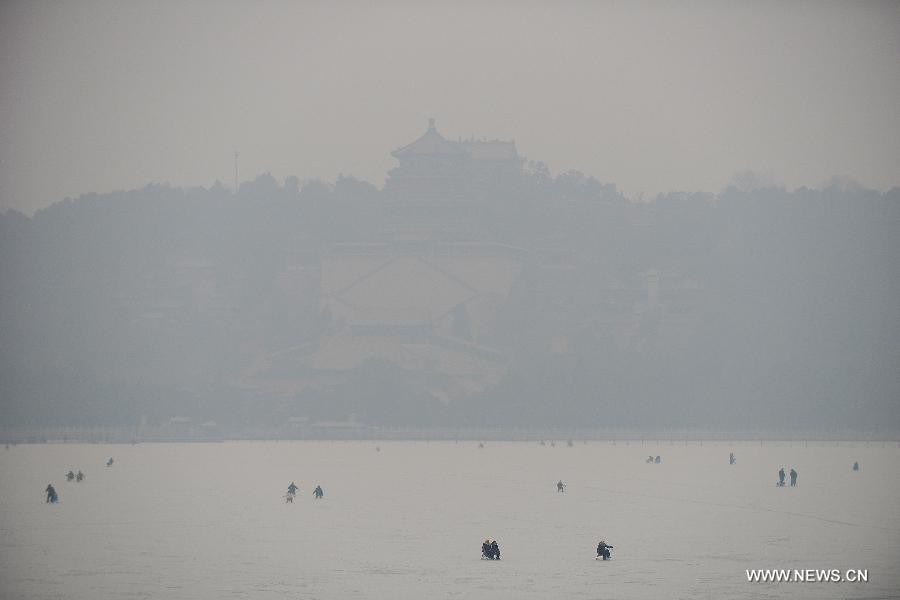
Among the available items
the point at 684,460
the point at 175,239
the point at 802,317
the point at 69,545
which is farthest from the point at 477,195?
the point at 69,545

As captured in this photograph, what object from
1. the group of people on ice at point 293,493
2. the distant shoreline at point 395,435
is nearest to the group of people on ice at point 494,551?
the group of people on ice at point 293,493

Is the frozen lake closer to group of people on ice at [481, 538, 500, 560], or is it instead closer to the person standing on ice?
group of people on ice at [481, 538, 500, 560]

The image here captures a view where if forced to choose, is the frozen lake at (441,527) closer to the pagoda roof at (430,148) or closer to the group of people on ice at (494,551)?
the group of people on ice at (494,551)

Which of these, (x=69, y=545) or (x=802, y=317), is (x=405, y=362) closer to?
(x=802, y=317)

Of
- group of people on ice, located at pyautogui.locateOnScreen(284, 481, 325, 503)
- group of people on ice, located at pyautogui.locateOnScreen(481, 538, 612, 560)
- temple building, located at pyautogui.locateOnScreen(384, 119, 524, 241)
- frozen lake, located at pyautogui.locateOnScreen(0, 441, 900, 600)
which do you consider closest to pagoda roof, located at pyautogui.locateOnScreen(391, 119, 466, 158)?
temple building, located at pyautogui.locateOnScreen(384, 119, 524, 241)

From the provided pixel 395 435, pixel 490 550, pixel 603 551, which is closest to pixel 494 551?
pixel 490 550

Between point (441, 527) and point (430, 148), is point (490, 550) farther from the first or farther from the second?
point (430, 148)
